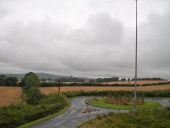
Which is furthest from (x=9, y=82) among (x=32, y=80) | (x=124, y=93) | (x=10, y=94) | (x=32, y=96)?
(x=124, y=93)

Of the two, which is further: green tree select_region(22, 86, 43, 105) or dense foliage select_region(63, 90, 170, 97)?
dense foliage select_region(63, 90, 170, 97)

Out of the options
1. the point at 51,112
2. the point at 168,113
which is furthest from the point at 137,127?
the point at 51,112

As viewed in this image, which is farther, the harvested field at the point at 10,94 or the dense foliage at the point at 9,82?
the dense foliage at the point at 9,82

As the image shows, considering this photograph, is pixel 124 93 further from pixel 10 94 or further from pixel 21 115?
pixel 21 115

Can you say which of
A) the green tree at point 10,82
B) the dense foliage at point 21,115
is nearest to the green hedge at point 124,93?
the green tree at point 10,82

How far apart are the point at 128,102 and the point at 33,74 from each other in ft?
108

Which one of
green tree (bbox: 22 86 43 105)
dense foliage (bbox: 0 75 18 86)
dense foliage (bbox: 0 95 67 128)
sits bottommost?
dense foliage (bbox: 0 95 67 128)

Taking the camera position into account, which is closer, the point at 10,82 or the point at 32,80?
the point at 32,80

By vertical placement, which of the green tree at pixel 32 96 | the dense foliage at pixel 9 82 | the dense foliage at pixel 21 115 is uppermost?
the dense foliage at pixel 9 82

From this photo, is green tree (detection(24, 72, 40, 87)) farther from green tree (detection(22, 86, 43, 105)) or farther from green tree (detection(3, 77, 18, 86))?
green tree (detection(3, 77, 18, 86))

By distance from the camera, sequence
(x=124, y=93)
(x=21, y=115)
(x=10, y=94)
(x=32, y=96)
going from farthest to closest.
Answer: (x=124, y=93)
(x=10, y=94)
(x=32, y=96)
(x=21, y=115)

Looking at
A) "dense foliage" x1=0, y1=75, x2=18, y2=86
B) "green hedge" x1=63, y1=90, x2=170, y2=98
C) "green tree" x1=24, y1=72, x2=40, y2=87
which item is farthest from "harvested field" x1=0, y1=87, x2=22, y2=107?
"green hedge" x1=63, y1=90, x2=170, y2=98

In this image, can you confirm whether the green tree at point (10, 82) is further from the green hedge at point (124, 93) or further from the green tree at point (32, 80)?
the green hedge at point (124, 93)

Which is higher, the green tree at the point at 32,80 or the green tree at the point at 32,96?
the green tree at the point at 32,80
